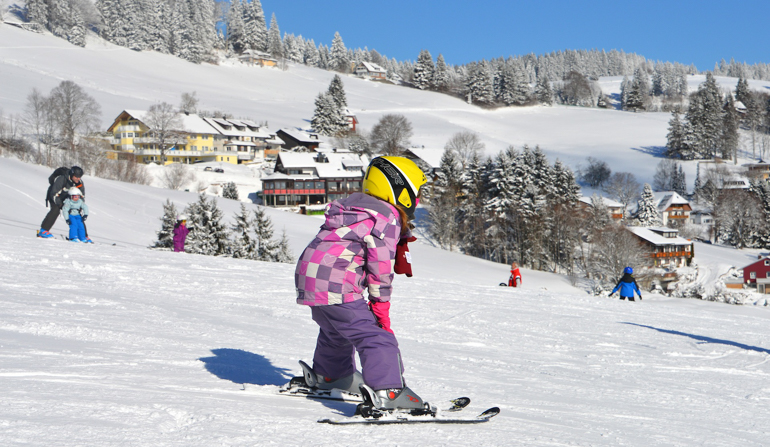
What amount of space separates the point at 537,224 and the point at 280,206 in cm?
2903

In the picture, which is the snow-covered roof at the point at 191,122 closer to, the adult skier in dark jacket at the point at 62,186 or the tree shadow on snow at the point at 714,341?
the adult skier in dark jacket at the point at 62,186

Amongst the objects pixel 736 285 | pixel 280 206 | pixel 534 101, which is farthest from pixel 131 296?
pixel 534 101

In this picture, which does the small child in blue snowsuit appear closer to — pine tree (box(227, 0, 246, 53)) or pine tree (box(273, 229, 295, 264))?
pine tree (box(273, 229, 295, 264))

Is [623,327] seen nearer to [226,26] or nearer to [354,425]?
[354,425]

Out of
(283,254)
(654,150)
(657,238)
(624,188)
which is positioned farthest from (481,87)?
(283,254)

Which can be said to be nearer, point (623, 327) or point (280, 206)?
point (623, 327)

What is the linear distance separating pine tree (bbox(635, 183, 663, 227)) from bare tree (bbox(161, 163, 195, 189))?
2057 inches

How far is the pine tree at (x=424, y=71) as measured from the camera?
129250 millimetres

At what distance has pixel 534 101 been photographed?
407ft

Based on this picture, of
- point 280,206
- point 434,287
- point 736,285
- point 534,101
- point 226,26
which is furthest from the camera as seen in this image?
point 226,26

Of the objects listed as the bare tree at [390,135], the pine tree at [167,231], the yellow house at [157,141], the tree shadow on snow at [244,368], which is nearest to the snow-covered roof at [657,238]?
the bare tree at [390,135]

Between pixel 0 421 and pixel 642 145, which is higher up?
pixel 642 145

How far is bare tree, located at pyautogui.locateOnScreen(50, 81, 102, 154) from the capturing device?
187 feet

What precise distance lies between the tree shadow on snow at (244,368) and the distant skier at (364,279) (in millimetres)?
1014
